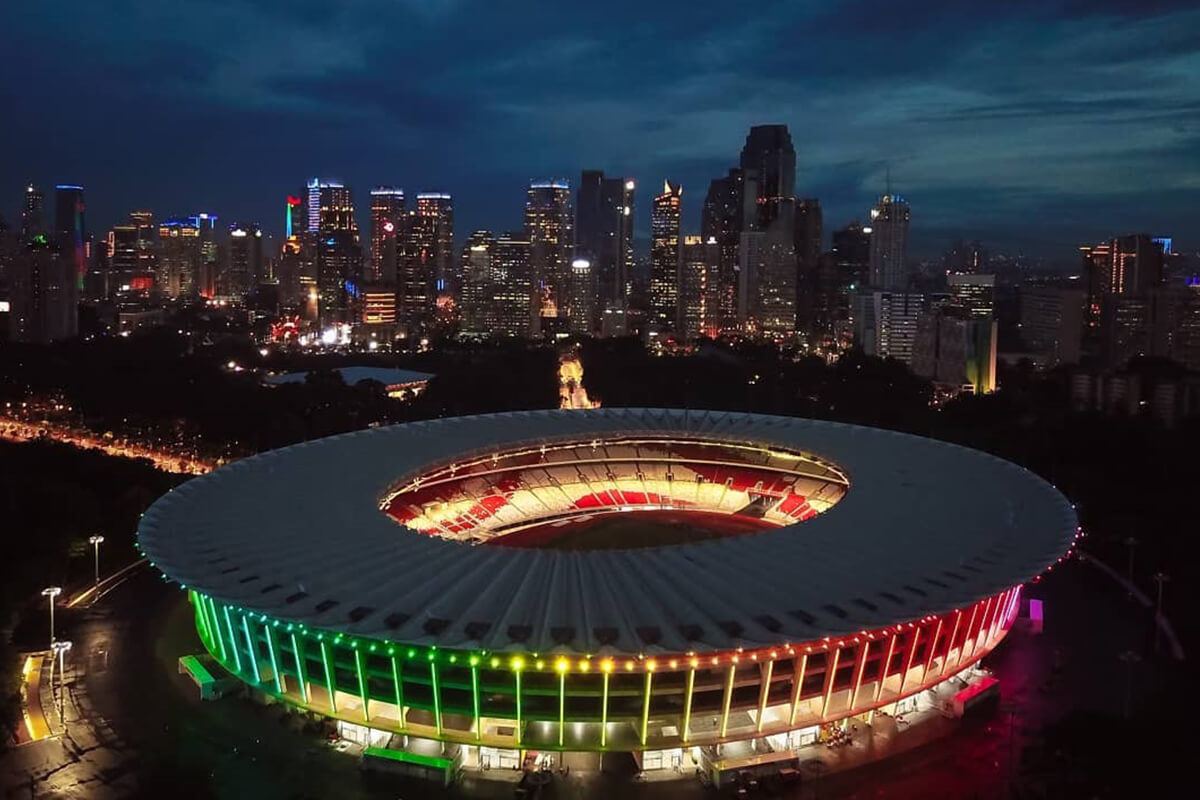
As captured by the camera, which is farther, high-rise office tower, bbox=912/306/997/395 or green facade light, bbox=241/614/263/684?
high-rise office tower, bbox=912/306/997/395

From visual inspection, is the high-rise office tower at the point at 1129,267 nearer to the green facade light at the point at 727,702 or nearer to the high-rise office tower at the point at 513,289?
the high-rise office tower at the point at 513,289

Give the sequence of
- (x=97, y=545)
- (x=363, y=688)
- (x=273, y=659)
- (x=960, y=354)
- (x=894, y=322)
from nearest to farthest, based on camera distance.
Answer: (x=363, y=688) < (x=273, y=659) < (x=97, y=545) < (x=960, y=354) < (x=894, y=322)

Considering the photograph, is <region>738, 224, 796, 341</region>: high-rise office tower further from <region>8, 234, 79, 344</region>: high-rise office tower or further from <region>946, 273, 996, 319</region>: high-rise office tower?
<region>8, 234, 79, 344</region>: high-rise office tower

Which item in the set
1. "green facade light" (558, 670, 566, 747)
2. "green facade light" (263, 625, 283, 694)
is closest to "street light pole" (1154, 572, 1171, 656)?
"green facade light" (558, 670, 566, 747)

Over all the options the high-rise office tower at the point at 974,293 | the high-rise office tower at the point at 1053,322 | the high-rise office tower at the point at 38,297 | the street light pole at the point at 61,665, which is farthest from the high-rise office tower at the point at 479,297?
the street light pole at the point at 61,665

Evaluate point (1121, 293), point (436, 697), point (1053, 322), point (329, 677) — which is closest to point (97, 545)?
point (329, 677)

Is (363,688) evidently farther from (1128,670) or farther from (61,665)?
(1128,670)
